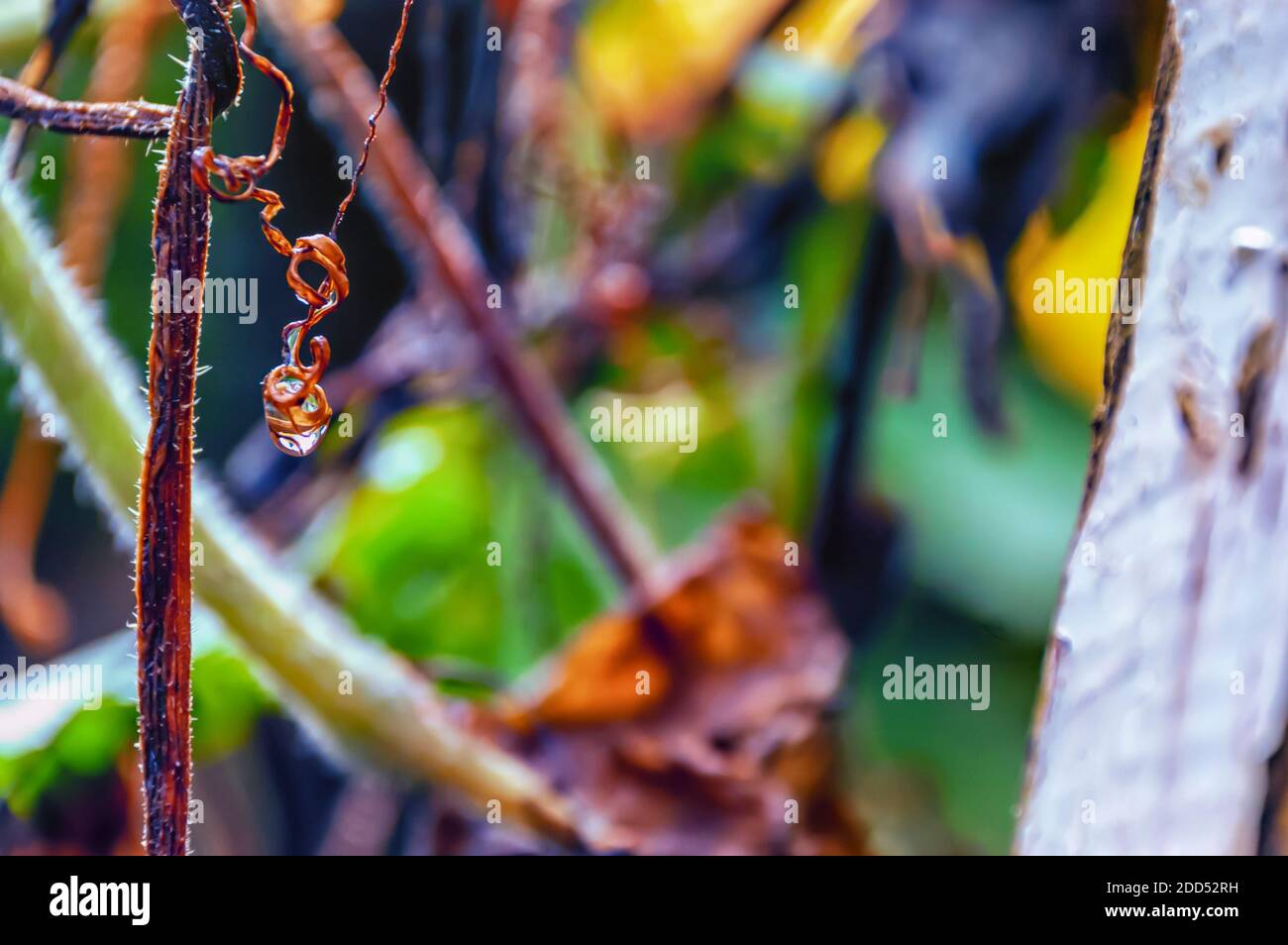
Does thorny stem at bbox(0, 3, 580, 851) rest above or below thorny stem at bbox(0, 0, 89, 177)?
below

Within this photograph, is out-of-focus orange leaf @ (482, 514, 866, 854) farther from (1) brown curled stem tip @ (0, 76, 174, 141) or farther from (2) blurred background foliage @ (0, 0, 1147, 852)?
(1) brown curled stem tip @ (0, 76, 174, 141)

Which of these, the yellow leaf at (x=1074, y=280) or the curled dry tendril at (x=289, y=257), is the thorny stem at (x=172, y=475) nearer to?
the curled dry tendril at (x=289, y=257)

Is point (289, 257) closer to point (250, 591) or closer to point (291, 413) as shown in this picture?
point (291, 413)

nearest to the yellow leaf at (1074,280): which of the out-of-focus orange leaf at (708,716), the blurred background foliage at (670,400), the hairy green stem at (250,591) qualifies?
the blurred background foliage at (670,400)

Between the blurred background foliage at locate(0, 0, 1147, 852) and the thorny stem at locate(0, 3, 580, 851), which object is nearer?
the thorny stem at locate(0, 3, 580, 851)

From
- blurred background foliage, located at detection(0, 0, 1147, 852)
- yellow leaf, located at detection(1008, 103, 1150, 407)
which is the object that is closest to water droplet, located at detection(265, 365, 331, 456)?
blurred background foliage, located at detection(0, 0, 1147, 852)

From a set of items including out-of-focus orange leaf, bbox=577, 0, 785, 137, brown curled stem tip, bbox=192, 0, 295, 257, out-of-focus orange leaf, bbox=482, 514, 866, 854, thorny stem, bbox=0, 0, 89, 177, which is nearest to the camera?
brown curled stem tip, bbox=192, 0, 295, 257

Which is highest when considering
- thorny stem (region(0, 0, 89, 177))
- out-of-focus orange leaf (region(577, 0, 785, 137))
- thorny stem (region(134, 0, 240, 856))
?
out-of-focus orange leaf (region(577, 0, 785, 137))

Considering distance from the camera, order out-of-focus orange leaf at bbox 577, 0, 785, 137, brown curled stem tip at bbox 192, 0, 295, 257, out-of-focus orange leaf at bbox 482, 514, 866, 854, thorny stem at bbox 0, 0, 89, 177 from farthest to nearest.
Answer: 1. out-of-focus orange leaf at bbox 577, 0, 785, 137
2. out-of-focus orange leaf at bbox 482, 514, 866, 854
3. thorny stem at bbox 0, 0, 89, 177
4. brown curled stem tip at bbox 192, 0, 295, 257
